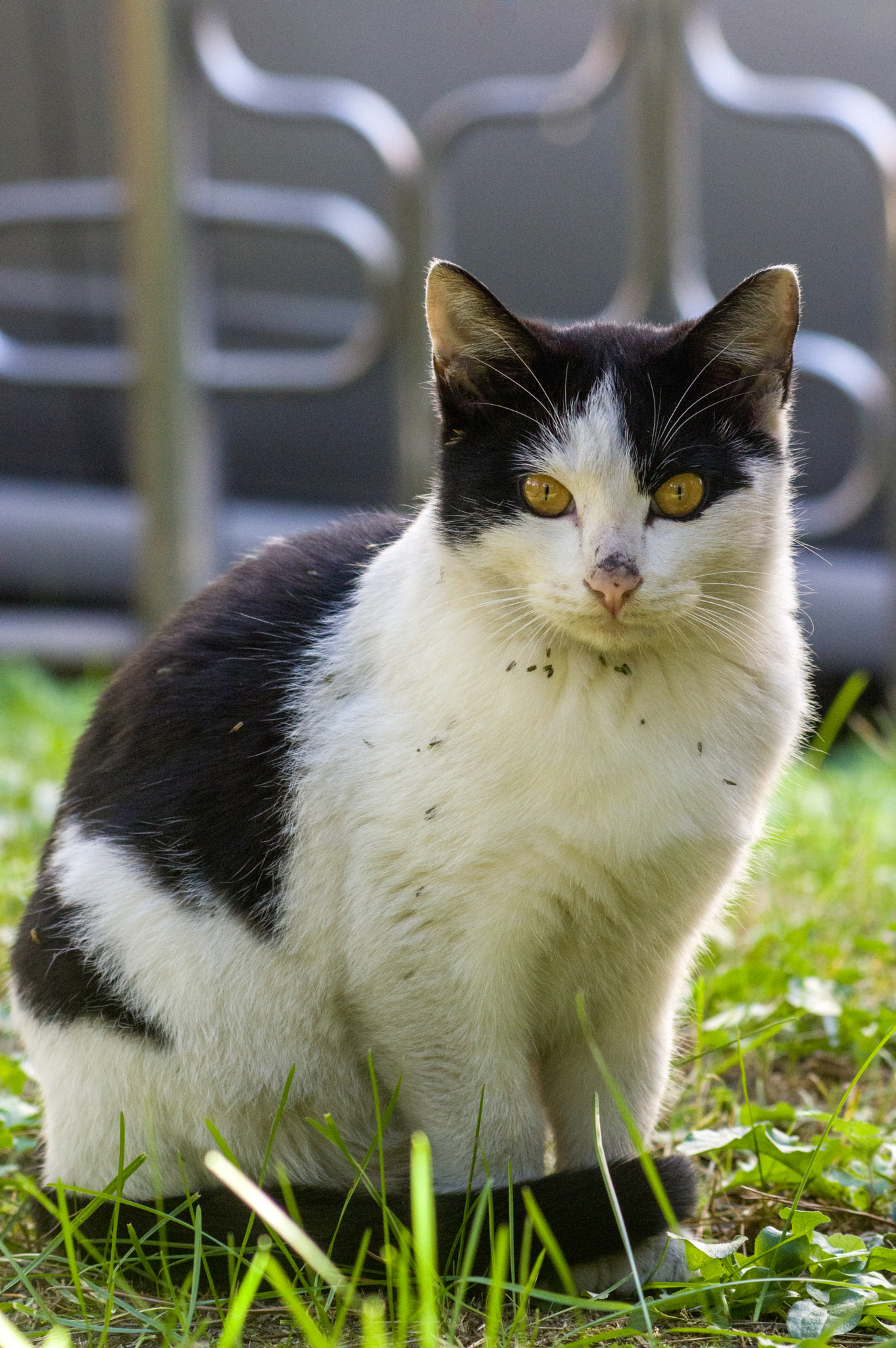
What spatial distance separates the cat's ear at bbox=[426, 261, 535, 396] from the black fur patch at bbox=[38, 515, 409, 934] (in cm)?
Result: 28

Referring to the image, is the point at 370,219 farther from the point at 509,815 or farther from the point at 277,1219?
the point at 277,1219

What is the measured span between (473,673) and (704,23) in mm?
2434

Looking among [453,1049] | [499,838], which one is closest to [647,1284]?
[453,1049]

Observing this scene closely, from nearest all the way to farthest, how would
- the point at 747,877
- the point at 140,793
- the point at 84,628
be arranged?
the point at 140,793, the point at 747,877, the point at 84,628

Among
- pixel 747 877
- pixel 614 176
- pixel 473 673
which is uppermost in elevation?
pixel 614 176

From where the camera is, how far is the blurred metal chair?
3014 millimetres

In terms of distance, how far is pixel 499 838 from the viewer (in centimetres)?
125

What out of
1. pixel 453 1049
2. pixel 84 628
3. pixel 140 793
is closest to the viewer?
pixel 453 1049

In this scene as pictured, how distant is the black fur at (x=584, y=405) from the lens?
127 cm

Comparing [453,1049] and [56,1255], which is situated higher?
[453,1049]

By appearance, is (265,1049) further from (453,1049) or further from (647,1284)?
(647,1284)

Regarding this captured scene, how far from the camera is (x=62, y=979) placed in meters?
1.39

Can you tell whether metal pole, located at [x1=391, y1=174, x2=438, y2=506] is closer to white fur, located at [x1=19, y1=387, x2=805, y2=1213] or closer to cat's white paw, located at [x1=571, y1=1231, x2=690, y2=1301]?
white fur, located at [x1=19, y1=387, x2=805, y2=1213]

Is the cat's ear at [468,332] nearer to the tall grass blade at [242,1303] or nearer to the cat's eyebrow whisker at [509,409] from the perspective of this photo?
the cat's eyebrow whisker at [509,409]
